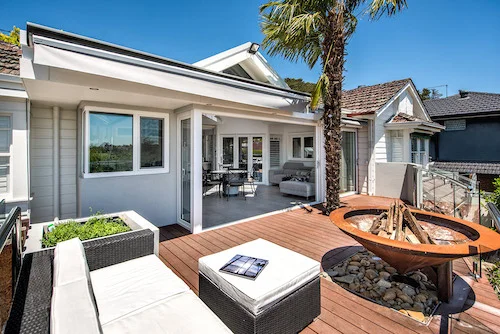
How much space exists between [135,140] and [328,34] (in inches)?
218

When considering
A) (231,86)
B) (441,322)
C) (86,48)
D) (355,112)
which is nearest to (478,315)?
(441,322)

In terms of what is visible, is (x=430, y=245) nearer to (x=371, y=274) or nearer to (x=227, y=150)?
(x=371, y=274)

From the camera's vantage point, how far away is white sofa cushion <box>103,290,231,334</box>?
1.72m

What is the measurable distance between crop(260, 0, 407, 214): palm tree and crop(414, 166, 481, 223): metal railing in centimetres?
296

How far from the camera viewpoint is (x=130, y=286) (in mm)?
2344

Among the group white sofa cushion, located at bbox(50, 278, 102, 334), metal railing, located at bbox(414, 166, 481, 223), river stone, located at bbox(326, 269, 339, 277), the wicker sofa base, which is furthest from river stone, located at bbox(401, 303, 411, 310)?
metal railing, located at bbox(414, 166, 481, 223)

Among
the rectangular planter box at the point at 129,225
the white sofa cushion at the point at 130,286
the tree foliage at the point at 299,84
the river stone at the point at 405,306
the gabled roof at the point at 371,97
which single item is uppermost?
the tree foliage at the point at 299,84

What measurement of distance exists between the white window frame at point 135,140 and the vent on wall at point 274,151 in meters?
7.85

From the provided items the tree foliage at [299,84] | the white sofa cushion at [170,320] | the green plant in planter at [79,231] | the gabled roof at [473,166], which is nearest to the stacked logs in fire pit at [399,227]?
the white sofa cushion at [170,320]

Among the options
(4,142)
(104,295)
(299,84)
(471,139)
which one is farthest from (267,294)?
(299,84)

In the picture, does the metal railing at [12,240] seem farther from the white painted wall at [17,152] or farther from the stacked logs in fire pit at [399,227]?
the stacked logs in fire pit at [399,227]

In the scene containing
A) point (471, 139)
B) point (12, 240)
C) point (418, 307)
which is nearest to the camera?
point (12, 240)

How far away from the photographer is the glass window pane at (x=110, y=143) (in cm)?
493

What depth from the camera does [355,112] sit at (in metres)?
9.82
